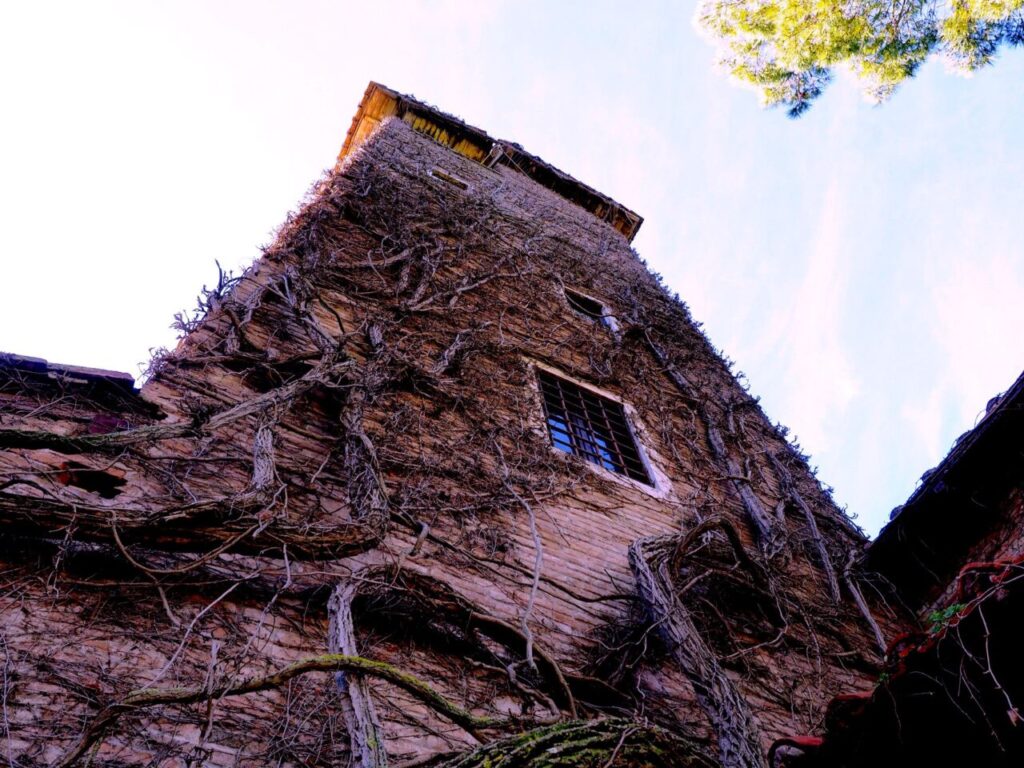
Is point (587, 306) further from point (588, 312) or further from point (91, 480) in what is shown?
point (91, 480)

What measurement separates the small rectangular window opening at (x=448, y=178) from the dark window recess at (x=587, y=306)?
3.49 metres

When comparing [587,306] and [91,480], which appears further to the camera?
[587,306]

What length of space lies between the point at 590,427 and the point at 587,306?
3.79 m

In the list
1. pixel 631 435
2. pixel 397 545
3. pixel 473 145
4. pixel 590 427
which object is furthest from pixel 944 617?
pixel 473 145

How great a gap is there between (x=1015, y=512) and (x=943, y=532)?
63 cm

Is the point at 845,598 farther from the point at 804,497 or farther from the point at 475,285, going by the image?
the point at 475,285

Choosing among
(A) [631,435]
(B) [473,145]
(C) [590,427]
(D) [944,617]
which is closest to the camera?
(D) [944,617]

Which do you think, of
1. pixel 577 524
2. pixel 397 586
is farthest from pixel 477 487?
pixel 397 586

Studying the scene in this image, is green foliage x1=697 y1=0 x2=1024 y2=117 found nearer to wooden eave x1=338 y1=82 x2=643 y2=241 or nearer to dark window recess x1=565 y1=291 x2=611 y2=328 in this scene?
dark window recess x1=565 y1=291 x2=611 y2=328

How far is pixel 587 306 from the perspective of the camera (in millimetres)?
10414

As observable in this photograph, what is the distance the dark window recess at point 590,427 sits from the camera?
650cm

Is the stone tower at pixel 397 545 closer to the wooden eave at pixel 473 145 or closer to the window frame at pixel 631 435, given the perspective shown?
the window frame at pixel 631 435

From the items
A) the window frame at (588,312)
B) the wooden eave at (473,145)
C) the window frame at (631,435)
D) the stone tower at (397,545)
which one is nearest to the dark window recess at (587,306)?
the window frame at (588,312)

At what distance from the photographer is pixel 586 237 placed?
14.2 metres
